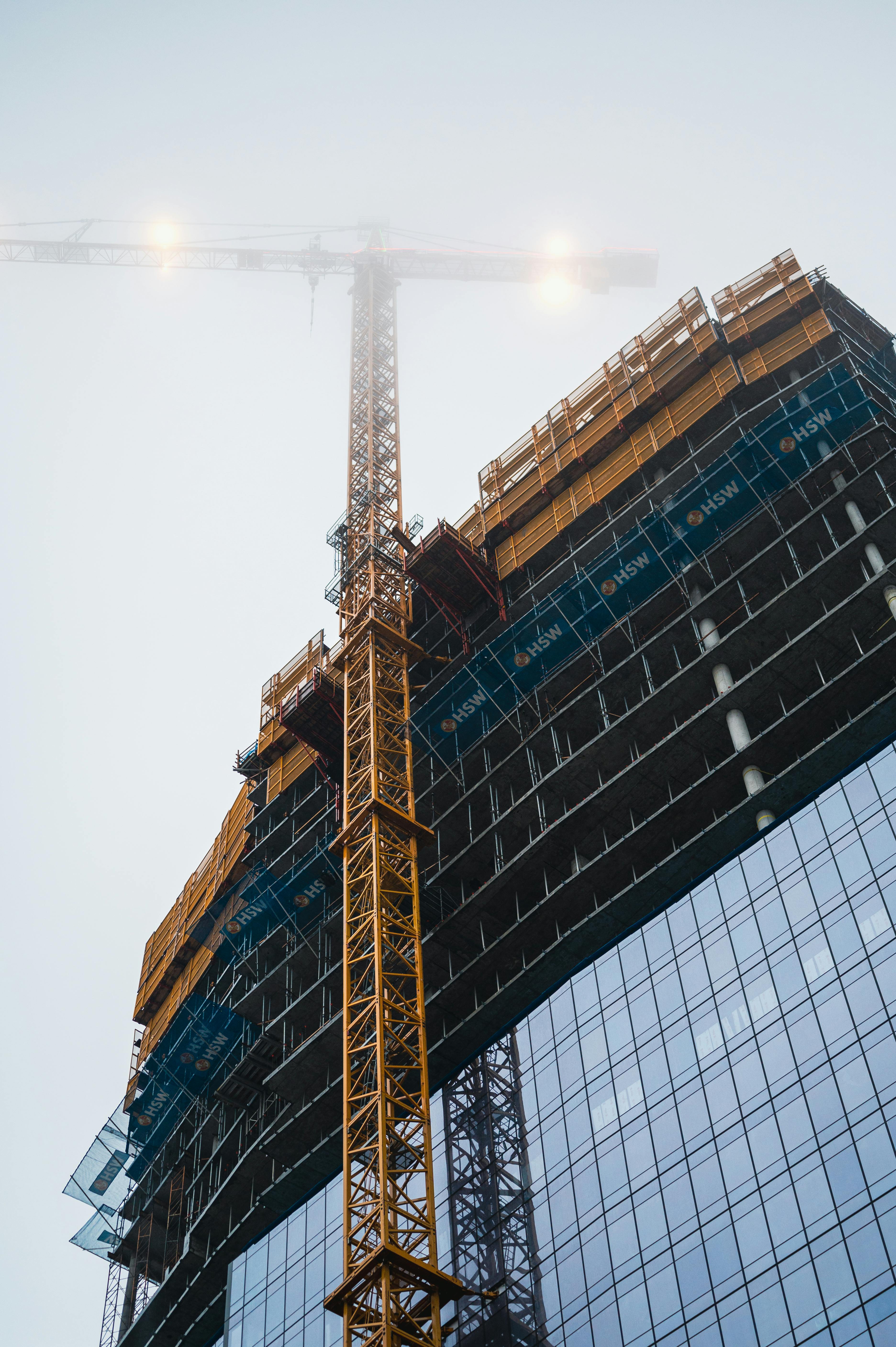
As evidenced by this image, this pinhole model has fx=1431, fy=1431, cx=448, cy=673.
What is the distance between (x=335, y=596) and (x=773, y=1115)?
36.4m

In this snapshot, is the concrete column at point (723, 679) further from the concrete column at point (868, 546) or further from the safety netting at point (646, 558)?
the concrete column at point (868, 546)

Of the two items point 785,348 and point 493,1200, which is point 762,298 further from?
point 493,1200

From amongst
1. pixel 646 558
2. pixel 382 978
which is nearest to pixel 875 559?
pixel 646 558

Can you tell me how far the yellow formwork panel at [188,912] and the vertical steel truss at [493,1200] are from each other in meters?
26.9

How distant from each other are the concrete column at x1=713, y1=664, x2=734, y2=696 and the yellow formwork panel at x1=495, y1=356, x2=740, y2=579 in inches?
525

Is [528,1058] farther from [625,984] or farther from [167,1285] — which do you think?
[167,1285]

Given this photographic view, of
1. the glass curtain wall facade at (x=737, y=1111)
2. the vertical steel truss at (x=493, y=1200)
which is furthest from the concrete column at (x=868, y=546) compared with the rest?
the vertical steel truss at (x=493, y=1200)

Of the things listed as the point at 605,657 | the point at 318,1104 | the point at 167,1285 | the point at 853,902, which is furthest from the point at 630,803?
the point at 167,1285

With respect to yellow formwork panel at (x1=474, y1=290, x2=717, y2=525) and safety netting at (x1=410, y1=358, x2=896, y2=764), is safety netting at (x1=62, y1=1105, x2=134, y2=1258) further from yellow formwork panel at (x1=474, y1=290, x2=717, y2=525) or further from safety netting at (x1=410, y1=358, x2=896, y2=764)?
yellow formwork panel at (x1=474, y1=290, x2=717, y2=525)

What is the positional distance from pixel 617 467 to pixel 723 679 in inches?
607

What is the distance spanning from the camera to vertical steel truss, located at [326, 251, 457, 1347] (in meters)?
40.7

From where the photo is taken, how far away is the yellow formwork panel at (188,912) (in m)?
79.4

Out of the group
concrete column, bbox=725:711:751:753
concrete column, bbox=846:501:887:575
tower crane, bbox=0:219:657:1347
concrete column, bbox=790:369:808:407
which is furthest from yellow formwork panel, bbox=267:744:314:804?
concrete column, bbox=846:501:887:575

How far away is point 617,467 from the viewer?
6606cm
